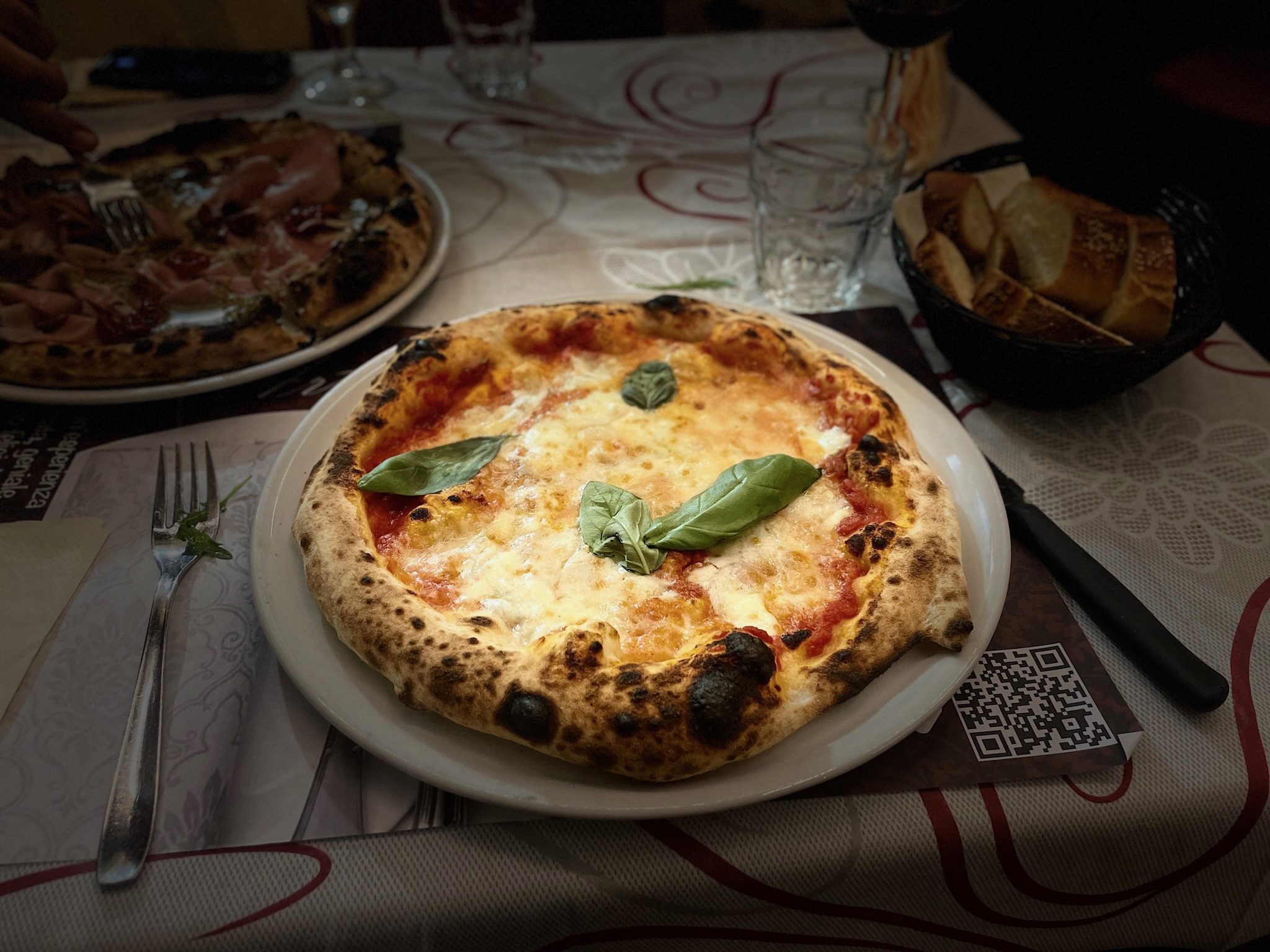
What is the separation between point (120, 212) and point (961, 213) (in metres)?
2.17

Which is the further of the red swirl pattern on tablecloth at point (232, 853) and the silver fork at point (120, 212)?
the silver fork at point (120, 212)

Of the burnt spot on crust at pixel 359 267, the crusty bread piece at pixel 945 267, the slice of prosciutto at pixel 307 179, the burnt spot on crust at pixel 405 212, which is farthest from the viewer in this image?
the slice of prosciutto at pixel 307 179

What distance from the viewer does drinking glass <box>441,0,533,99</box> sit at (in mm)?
2982

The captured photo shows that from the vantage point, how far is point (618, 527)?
1348mm

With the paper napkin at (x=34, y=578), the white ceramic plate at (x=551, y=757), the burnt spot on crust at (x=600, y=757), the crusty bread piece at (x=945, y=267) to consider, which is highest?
the crusty bread piece at (x=945, y=267)

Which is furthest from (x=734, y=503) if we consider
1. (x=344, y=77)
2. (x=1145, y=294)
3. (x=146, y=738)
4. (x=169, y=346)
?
(x=344, y=77)

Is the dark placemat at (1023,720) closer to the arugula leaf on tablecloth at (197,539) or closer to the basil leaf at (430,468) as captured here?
the basil leaf at (430,468)

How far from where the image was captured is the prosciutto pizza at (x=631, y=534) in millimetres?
1110

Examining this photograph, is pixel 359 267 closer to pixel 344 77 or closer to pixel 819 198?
pixel 819 198

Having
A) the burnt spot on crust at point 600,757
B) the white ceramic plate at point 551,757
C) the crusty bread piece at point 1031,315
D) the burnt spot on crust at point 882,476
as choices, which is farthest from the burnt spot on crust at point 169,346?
the crusty bread piece at point 1031,315

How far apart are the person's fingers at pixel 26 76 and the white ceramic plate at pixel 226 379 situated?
843 millimetres

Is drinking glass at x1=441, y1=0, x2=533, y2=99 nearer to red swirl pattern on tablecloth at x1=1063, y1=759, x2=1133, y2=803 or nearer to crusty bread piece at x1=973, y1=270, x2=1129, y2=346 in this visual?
crusty bread piece at x1=973, y1=270, x2=1129, y2=346

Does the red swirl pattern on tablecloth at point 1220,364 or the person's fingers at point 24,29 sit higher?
the person's fingers at point 24,29

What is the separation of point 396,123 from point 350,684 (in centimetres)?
233
